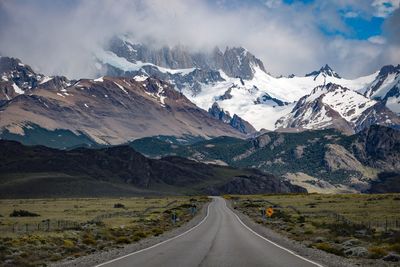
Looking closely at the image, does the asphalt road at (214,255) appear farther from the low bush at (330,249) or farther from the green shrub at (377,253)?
the green shrub at (377,253)

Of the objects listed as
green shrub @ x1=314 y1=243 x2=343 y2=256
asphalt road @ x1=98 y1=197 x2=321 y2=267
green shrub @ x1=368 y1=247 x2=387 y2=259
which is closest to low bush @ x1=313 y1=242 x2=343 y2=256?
green shrub @ x1=314 y1=243 x2=343 y2=256

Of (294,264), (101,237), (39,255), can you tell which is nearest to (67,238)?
(101,237)

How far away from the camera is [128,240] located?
138 feet

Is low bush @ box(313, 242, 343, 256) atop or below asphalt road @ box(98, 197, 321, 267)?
atop

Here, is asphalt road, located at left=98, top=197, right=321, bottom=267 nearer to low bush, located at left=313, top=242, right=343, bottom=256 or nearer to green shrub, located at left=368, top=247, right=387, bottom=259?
low bush, located at left=313, top=242, right=343, bottom=256

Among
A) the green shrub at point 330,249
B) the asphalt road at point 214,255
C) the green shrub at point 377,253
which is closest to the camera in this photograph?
the asphalt road at point 214,255

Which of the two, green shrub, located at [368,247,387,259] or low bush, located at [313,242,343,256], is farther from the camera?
low bush, located at [313,242,343,256]

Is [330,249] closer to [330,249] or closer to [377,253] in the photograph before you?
[330,249]

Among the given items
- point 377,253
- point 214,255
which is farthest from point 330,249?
point 214,255

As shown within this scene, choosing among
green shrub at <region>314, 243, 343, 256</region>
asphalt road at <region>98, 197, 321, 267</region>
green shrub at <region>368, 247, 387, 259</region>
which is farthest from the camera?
green shrub at <region>314, 243, 343, 256</region>

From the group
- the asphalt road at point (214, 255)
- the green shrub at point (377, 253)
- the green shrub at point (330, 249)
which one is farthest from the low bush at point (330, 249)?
the asphalt road at point (214, 255)

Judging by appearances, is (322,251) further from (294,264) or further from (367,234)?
(367,234)

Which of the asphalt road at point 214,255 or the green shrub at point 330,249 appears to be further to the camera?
the green shrub at point 330,249

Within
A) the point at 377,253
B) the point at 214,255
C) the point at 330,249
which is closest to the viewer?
the point at 214,255
